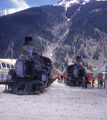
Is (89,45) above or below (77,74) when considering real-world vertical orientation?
above

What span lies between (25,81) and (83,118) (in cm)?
778

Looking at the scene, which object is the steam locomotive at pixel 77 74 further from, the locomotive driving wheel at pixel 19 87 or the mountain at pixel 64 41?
the mountain at pixel 64 41

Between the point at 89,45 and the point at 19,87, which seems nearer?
the point at 19,87

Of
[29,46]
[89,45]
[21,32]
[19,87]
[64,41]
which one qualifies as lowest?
[19,87]

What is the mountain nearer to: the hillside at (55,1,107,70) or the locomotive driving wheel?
the hillside at (55,1,107,70)

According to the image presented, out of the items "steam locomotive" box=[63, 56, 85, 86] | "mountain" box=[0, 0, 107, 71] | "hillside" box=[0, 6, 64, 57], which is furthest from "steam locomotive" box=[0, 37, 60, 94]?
"hillside" box=[0, 6, 64, 57]

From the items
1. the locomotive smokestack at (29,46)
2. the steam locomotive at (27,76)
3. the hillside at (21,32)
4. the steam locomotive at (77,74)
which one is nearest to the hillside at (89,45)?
the hillside at (21,32)

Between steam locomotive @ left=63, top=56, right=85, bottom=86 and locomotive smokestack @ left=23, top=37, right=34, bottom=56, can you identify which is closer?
locomotive smokestack @ left=23, top=37, right=34, bottom=56

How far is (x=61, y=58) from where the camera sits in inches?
4877

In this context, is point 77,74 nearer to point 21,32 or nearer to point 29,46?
point 29,46

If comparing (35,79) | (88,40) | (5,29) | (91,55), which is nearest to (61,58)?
(91,55)

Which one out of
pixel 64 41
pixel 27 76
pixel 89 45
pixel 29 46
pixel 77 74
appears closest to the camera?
pixel 27 76

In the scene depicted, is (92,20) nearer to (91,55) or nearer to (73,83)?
(91,55)

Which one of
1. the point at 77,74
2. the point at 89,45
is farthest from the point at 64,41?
the point at 77,74
